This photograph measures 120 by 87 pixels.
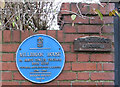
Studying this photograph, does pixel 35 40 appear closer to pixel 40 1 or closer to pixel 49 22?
pixel 49 22

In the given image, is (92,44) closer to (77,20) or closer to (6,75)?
(77,20)

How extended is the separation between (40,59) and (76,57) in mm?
440

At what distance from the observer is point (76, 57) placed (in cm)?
199

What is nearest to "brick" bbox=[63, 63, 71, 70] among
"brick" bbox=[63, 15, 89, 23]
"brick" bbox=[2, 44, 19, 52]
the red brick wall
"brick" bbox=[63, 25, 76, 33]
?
the red brick wall

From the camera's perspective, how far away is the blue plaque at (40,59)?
1962 millimetres

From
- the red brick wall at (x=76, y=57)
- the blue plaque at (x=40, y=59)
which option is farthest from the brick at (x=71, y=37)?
the blue plaque at (x=40, y=59)

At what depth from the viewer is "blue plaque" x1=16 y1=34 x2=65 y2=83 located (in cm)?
196

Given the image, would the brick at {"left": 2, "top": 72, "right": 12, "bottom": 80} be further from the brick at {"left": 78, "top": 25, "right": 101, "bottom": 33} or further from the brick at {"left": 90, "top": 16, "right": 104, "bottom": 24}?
the brick at {"left": 90, "top": 16, "right": 104, "bottom": 24}

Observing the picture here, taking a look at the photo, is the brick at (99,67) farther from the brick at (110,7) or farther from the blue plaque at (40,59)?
the brick at (110,7)

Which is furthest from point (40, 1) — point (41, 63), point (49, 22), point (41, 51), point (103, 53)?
point (103, 53)

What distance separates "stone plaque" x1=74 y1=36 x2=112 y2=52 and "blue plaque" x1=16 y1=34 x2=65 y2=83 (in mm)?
216

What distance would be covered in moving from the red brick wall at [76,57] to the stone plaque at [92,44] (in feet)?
Answer: 0.22

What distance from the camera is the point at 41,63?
1.96 meters

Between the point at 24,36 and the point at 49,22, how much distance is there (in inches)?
16.6
